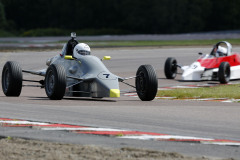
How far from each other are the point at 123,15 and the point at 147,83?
75988 mm

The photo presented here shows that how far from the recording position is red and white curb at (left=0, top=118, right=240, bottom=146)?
30.2 ft

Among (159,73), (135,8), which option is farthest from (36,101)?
(135,8)

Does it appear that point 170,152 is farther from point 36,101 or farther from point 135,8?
point 135,8

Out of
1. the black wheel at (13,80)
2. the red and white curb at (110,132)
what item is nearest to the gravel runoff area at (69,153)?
the red and white curb at (110,132)

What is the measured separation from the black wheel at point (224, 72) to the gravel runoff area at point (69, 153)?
16819 millimetres

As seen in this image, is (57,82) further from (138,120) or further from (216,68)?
(216,68)

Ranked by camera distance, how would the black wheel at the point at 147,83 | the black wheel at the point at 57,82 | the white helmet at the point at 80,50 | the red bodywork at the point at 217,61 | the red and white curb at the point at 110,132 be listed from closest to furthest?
the red and white curb at the point at 110,132 < the black wheel at the point at 57,82 < the black wheel at the point at 147,83 < the white helmet at the point at 80,50 < the red bodywork at the point at 217,61

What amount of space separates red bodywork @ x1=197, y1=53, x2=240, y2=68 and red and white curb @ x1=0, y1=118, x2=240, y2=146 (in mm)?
16015

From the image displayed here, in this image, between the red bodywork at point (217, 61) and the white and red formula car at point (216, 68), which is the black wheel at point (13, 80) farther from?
the red bodywork at point (217, 61)

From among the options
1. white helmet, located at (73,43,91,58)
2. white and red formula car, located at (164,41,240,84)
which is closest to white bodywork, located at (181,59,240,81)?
white and red formula car, located at (164,41,240,84)

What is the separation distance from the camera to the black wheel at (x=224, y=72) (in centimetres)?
2498

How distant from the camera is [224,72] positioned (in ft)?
82.0

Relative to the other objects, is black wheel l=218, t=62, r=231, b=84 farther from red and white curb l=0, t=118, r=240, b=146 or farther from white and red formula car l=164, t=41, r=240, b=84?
red and white curb l=0, t=118, r=240, b=146

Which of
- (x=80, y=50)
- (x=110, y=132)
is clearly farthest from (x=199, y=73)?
(x=110, y=132)
